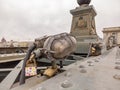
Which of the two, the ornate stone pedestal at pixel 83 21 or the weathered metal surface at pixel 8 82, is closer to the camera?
the weathered metal surface at pixel 8 82

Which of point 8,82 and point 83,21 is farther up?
point 83,21

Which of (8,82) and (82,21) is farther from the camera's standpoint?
(82,21)

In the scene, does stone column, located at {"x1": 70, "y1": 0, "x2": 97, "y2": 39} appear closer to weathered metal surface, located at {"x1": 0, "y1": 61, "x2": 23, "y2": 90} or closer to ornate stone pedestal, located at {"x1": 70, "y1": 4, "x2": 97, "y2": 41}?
ornate stone pedestal, located at {"x1": 70, "y1": 4, "x2": 97, "y2": 41}

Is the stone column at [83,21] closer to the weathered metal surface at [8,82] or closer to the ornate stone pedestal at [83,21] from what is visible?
the ornate stone pedestal at [83,21]

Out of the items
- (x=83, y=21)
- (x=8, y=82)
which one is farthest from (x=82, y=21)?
(x=8, y=82)

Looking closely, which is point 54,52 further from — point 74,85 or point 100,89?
point 100,89

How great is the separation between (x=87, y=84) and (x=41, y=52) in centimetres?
39

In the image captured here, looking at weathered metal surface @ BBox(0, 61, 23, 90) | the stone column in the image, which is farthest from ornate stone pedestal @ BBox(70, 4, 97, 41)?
weathered metal surface @ BBox(0, 61, 23, 90)

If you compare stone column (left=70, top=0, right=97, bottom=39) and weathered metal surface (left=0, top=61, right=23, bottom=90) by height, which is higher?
stone column (left=70, top=0, right=97, bottom=39)

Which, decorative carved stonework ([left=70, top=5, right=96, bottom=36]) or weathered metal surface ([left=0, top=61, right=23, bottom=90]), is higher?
decorative carved stonework ([left=70, top=5, right=96, bottom=36])

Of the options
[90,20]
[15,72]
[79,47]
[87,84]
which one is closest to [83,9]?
[90,20]

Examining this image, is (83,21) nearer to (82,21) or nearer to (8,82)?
(82,21)

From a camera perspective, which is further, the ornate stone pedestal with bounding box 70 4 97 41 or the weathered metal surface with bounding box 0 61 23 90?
the ornate stone pedestal with bounding box 70 4 97 41

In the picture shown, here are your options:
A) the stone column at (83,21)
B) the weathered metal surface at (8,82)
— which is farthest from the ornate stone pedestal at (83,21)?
the weathered metal surface at (8,82)
